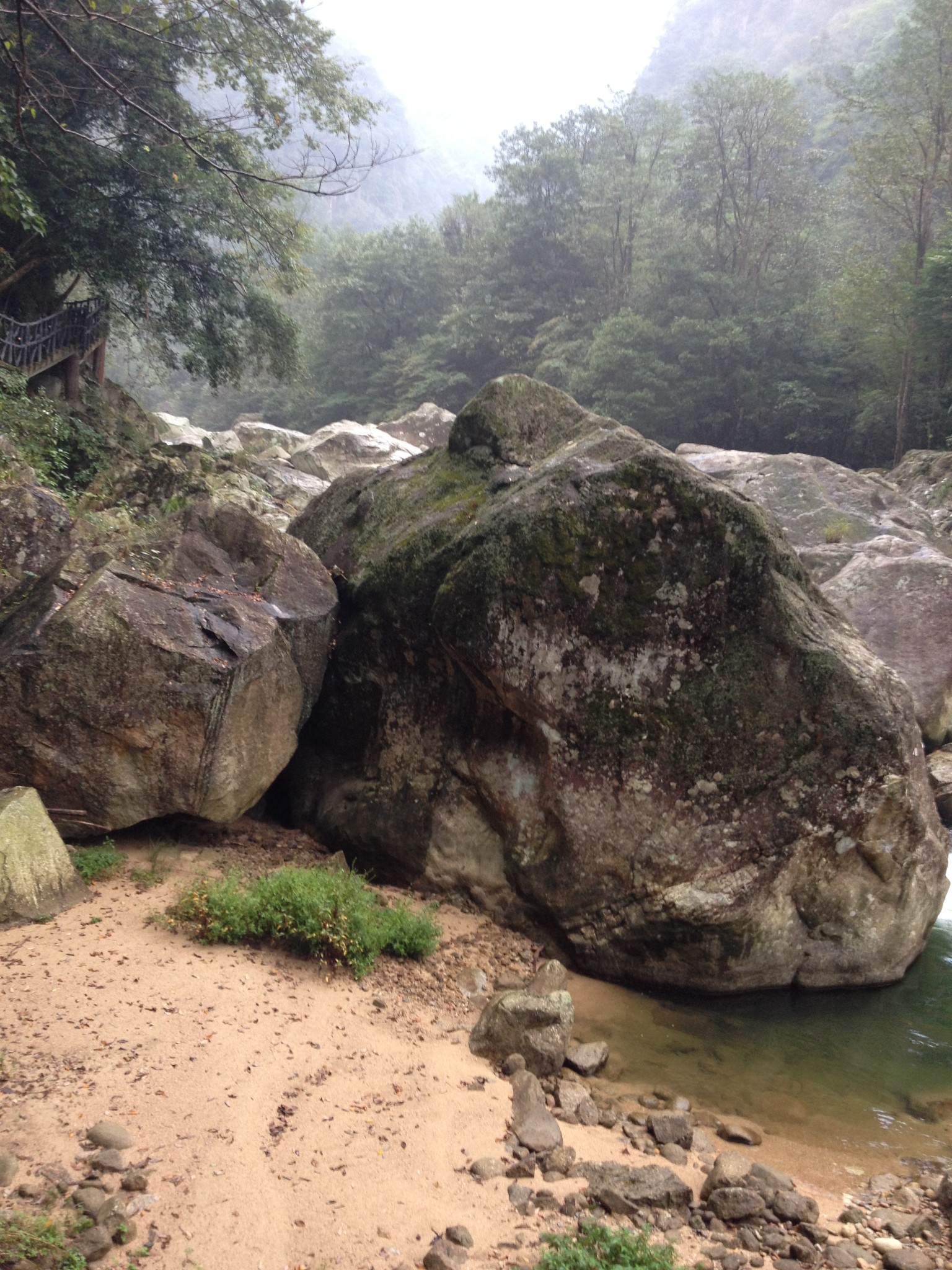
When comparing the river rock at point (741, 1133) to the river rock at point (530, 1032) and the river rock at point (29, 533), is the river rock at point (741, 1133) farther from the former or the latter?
the river rock at point (29, 533)

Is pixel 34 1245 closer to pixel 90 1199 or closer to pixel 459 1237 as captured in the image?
pixel 90 1199

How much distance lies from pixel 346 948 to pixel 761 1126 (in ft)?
8.61

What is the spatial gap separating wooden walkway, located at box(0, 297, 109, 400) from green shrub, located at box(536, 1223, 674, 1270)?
14.5m

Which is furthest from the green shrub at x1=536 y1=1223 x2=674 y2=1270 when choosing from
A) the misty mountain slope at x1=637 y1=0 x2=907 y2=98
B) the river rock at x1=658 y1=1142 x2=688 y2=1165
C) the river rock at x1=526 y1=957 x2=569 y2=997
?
the misty mountain slope at x1=637 y1=0 x2=907 y2=98

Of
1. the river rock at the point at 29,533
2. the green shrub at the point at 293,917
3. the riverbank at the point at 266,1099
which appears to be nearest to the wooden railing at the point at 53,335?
the river rock at the point at 29,533

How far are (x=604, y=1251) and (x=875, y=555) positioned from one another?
37.8ft

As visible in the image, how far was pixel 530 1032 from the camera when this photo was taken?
5082 mm

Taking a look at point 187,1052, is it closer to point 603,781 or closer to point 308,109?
point 603,781

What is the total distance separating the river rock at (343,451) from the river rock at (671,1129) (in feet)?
64.6

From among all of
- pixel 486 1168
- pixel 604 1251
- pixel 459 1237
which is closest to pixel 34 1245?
pixel 459 1237

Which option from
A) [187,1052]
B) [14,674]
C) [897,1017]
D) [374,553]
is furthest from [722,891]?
[14,674]

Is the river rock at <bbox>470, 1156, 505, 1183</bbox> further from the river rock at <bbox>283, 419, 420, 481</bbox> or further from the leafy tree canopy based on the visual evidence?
the river rock at <bbox>283, 419, 420, 481</bbox>

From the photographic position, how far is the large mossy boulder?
6270 mm

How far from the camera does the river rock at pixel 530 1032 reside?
16.5ft
